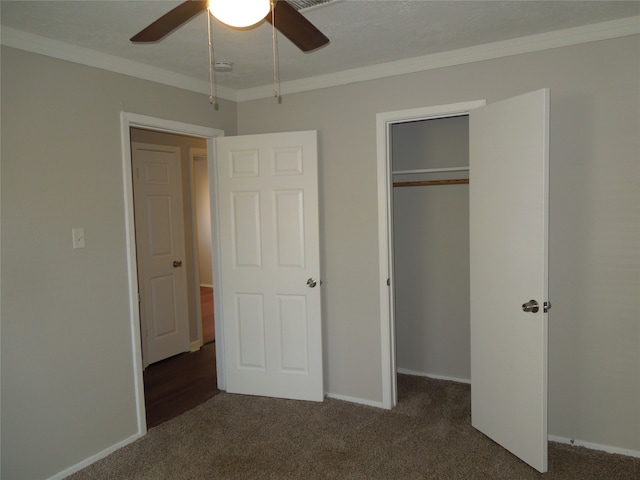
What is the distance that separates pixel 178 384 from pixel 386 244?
2186 mm

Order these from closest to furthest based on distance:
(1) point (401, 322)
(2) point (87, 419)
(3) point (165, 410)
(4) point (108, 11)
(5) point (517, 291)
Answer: (4) point (108, 11), (5) point (517, 291), (2) point (87, 419), (3) point (165, 410), (1) point (401, 322)

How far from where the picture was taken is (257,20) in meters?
1.39

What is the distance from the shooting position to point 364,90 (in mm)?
3139

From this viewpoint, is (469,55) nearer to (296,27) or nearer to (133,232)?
(296,27)

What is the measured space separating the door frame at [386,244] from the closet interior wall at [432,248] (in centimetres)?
60

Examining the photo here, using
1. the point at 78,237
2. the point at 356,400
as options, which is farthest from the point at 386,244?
the point at 78,237

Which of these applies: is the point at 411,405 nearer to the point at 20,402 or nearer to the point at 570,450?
the point at 570,450

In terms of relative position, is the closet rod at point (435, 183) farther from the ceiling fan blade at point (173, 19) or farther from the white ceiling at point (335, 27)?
the ceiling fan blade at point (173, 19)

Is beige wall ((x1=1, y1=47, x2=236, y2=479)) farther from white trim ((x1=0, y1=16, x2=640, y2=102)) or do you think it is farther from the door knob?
the door knob

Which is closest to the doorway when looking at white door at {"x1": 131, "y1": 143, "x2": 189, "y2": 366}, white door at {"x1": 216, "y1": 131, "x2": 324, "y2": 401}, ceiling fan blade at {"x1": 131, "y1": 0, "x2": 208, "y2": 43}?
white door at {"x1": 131, "y1": 143, "x2": 189, "y2": 366}

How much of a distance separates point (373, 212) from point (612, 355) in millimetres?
1664

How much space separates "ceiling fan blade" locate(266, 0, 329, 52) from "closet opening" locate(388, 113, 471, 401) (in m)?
1.95

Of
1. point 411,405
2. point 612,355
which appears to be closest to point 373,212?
point 411,405

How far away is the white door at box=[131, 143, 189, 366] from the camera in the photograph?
421cm
